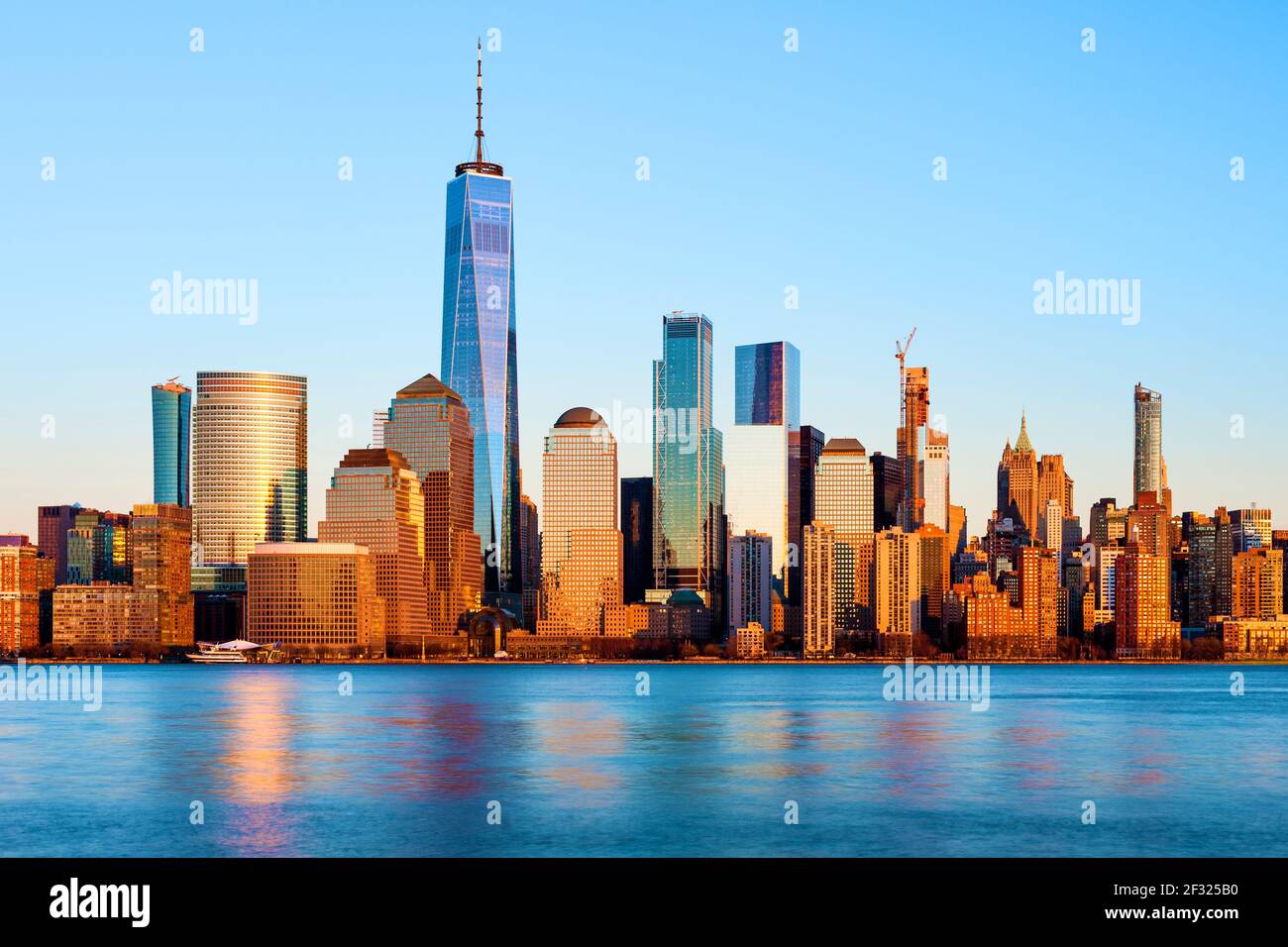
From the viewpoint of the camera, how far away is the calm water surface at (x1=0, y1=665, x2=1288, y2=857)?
48.3 m

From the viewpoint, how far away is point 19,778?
64.8m

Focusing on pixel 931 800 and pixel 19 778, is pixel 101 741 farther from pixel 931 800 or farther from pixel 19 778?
pixel 931 800

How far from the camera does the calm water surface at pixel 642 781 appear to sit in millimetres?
48344

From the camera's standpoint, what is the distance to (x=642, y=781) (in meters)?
63.9
